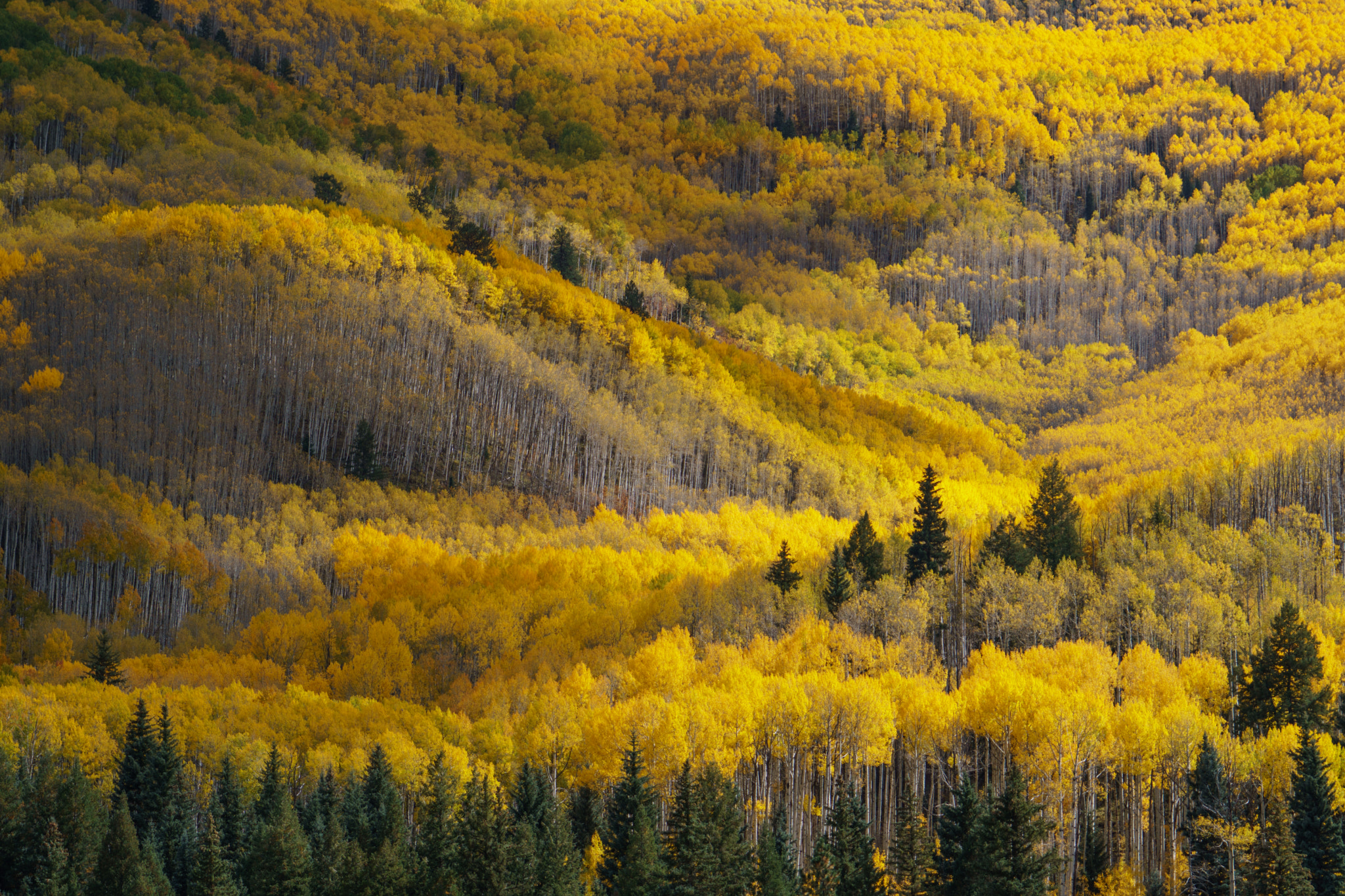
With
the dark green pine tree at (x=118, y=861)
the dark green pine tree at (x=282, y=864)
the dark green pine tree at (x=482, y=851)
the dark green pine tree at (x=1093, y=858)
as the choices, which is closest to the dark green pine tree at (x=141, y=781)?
the dark green pine tree at (x=118, y=861)

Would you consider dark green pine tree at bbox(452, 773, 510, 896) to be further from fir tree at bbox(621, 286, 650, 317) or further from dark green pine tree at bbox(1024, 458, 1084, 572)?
fir tree at bbox(621, 286, 650, 317)

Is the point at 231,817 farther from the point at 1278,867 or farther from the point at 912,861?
the point at 1278,867

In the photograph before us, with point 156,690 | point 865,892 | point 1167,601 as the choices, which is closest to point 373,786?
point 156,690

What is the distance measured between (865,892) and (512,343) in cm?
10639

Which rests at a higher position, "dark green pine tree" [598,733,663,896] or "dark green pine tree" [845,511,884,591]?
"dark green pine tree" [598,733,663,896]

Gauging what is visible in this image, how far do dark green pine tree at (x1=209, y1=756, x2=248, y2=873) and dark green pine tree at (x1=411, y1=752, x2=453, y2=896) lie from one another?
8905 millimetres

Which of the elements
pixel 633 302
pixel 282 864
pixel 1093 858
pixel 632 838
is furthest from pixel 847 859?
pixel 633 302

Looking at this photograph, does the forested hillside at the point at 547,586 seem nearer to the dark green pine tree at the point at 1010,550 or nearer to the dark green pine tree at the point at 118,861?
the dark green pine tree at the point at 118,861

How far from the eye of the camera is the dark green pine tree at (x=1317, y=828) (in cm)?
5747

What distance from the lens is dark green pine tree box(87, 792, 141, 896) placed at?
5653 cm

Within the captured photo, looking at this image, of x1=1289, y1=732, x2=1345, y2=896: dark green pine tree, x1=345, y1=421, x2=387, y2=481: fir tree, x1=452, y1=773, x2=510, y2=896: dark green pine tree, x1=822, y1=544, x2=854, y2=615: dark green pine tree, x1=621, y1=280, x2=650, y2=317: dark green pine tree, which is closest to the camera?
x1=452, y1=773, x2=510, y2=896: dark green pine tree

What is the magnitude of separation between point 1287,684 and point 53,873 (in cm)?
6374

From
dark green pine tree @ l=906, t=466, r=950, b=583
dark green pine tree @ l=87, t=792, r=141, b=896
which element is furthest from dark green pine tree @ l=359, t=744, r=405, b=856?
dark green pine tree @ l=906, t=466, r=950, b=583

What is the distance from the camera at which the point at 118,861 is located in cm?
5703
